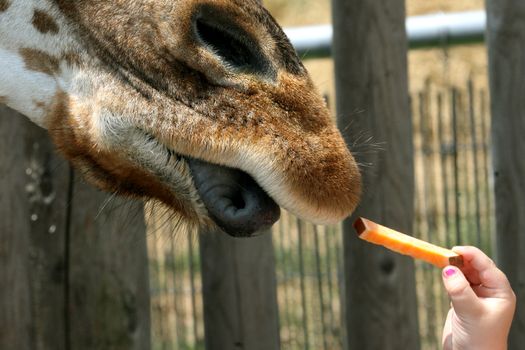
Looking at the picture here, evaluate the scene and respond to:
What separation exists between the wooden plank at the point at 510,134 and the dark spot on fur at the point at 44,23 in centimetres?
138

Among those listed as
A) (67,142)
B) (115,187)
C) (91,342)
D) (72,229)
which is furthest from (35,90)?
(91,342)

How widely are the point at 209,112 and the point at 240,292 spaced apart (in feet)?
4.14

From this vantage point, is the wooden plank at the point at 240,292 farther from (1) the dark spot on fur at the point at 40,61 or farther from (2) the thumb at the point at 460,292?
(1) the dark spot on fur at the point at 40,61

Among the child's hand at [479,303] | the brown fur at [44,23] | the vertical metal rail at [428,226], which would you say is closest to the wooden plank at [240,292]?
the child's hand at [479,303]

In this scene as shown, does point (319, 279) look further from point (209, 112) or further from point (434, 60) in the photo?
point (434, 60)

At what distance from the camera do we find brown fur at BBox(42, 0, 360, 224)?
5.86 feet

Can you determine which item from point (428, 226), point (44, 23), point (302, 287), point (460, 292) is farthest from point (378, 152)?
point (428, 226)

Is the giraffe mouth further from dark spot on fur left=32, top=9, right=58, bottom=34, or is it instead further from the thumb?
the thumb

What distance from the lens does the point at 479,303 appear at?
214 centimetres

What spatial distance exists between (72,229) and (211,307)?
0.50m

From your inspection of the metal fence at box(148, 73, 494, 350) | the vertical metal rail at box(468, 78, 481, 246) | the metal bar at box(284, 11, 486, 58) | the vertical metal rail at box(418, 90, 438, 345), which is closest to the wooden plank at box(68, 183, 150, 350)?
the metal bar at box(284, 11, 486, 58)

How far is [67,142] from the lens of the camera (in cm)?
204

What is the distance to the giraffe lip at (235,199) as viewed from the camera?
73.4 inches

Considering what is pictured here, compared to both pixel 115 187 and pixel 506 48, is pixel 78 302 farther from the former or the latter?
pixel 506 48
